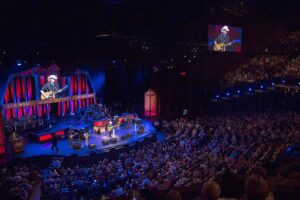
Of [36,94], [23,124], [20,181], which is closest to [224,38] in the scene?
[36,94]

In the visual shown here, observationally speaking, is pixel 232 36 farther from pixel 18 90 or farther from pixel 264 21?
pixel 18 90

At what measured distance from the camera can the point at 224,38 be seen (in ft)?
88.6

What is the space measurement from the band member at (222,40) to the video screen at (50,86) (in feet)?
47.6

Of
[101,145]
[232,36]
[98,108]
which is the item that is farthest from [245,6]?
[101,145]

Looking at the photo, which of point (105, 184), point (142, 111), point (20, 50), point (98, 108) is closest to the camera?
Result: point (105, 184)

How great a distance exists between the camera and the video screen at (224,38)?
26.2 metres

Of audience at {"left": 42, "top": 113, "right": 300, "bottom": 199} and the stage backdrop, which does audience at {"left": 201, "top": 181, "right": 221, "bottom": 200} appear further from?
the stage backdrop

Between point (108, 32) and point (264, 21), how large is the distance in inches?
736

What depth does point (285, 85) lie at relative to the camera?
2283cm

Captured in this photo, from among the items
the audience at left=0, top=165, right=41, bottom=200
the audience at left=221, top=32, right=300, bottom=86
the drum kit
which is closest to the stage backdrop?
the drum kit

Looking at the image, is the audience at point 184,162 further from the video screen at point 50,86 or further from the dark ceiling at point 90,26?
the video screen at point 50,86

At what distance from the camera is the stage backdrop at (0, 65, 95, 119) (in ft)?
65.4

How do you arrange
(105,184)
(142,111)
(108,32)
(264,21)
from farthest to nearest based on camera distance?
1. (264,21)
2. (142,111)
3. (108,32)
4. (105,184)

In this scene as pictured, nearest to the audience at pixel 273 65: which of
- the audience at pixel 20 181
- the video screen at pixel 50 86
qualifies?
the video screen at pixel 50 86
